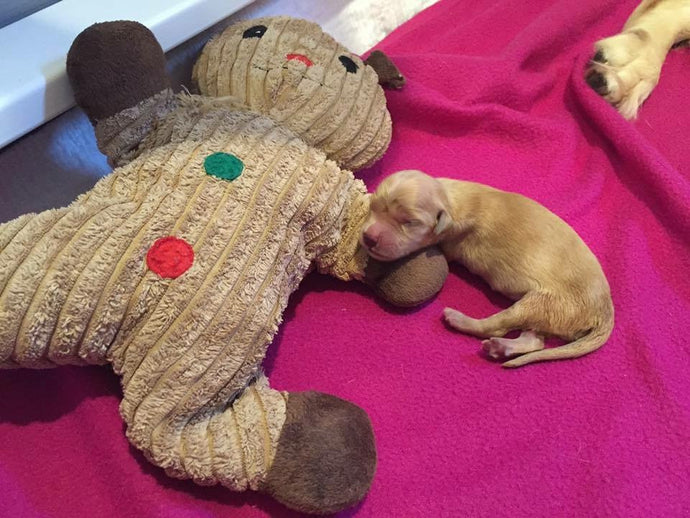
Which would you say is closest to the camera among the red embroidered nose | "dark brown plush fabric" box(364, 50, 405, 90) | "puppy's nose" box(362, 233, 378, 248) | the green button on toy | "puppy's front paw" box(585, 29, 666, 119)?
the green button on toy

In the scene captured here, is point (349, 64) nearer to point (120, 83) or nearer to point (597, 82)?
point (120, 83)

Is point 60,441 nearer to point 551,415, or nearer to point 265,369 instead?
point 265,369

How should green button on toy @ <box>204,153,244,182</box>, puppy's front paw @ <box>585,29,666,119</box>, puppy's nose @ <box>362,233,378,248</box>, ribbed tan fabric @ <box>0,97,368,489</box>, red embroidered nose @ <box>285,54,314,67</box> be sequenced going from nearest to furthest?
ribbed tan fabric @ <box>0,97,368,489</box> → green button on toy @ <box>204,153,244,182</box> → puppy's nose @ <box>362,233,378,248</box> → red embroidered nose @ <box>285,54,314,67</box> → puppy's front paw @ <box>585,29,666,119</box>

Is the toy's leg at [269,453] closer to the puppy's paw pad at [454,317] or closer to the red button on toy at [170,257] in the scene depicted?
the red button on toy at [170,257]

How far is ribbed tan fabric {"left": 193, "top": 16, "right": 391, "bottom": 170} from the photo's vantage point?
1.17m

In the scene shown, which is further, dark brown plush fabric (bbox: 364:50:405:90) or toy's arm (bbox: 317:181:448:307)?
dark brown plush fabric (bbox: 364:50:405:90)

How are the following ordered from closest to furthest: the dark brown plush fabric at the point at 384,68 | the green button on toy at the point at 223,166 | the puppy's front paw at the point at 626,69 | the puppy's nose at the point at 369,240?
the green button on toy at the point at 223,166, the puppy's nose at the point at 369,240, the dark brown plush fabric at the point at 384,68, the puppy's front paw at the point at 626,69

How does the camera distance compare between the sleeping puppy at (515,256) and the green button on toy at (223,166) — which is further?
the sleeping puppy at (515,256)

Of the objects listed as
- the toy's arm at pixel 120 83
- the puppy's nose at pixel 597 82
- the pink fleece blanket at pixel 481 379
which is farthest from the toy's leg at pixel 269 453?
the puppy's nose at pixel 597 82

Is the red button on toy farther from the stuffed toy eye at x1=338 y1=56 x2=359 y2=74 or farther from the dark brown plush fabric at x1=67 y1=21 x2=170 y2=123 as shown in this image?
the stuffed toy eye at x1=338 y1=56 x2=359 y2=74

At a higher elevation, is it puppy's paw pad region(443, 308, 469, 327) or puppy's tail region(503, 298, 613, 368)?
puppy's paw pad region(443, 308, 469, 327)

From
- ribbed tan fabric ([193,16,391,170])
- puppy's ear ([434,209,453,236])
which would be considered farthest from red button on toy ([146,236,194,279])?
puppy's ear ([434,209,453,236])

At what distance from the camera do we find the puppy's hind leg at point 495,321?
114 cm

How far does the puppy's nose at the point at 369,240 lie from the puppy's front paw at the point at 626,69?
35.9 inches
